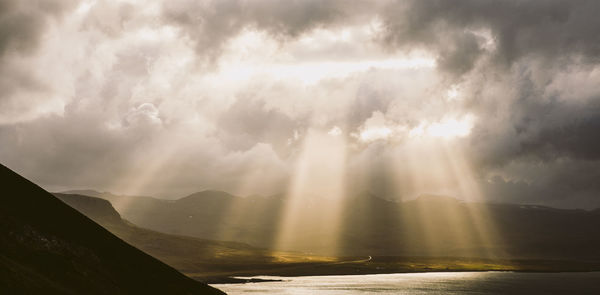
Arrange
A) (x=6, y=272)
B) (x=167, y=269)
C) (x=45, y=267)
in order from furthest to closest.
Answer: (x=167, y=269)
(x=45, y=267)
(x=6, y=272)

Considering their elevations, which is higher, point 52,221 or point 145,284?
point 52,221

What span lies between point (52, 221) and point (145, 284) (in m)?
21.8

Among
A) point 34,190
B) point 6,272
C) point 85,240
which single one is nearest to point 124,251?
point 85,240

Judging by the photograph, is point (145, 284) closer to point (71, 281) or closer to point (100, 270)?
point (100, 270)

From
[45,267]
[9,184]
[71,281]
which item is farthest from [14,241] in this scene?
[9,184]

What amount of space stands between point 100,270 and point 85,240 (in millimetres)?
10881

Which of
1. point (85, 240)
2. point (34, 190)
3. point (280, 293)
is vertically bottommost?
point (280, 293)

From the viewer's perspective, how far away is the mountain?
2598 inches

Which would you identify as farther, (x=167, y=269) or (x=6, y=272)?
(x=167, y=269)

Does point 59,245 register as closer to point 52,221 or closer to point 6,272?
point 52,221

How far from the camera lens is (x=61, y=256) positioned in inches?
3054

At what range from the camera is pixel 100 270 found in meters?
82.4

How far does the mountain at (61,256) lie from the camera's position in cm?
6600

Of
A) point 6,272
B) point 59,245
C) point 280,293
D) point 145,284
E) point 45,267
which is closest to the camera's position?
point 6,272
